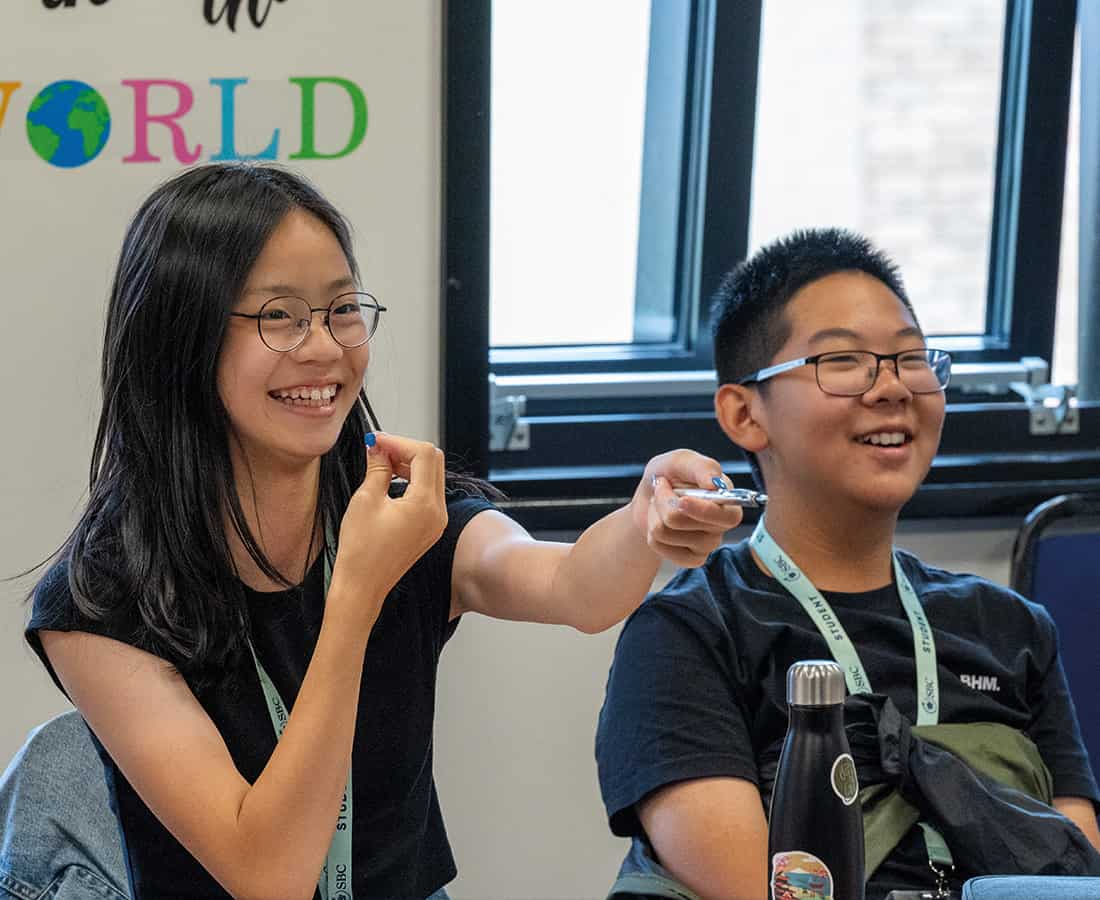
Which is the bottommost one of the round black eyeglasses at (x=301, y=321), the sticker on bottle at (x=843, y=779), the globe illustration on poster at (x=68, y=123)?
the sticker on bottle at (x=843, y=779)

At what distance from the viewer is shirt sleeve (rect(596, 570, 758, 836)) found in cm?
169

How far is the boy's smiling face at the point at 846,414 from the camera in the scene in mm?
1896

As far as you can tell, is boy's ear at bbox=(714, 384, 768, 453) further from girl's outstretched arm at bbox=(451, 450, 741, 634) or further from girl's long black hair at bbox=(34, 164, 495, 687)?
girl's long black hair at bbox=(34, 164, 495, 687)

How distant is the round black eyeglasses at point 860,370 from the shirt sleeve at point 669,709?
320mm

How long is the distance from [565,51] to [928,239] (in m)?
0.85

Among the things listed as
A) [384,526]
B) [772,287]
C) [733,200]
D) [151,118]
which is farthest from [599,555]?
[733,200]

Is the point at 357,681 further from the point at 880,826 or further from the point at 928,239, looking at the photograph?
the point at 928,239

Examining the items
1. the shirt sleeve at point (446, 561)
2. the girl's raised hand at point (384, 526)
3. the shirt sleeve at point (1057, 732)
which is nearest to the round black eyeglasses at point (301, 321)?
the girl's raised hand at point (384, 526)

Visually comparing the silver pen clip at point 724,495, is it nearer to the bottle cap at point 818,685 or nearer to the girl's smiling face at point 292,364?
the bottle cap at point 818,685

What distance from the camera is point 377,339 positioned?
2.42m

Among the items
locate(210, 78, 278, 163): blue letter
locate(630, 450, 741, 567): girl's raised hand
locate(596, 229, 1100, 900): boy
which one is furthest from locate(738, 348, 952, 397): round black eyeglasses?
locate(210, 78, 278, 163): blue letter

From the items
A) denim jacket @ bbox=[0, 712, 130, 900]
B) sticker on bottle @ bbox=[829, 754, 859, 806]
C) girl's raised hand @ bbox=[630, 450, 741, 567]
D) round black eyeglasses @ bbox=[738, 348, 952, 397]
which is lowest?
denim jacket @ bbox=[0, 712, 130, 900]

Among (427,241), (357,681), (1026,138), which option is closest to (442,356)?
(427,241)

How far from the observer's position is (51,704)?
2.38 m
